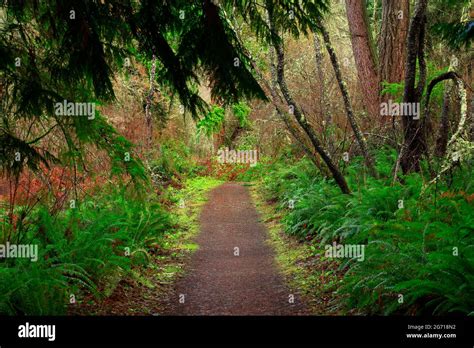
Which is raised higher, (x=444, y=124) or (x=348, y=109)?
(x=348, y=109)

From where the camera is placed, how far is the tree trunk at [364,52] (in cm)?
1157

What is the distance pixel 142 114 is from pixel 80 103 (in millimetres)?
10921

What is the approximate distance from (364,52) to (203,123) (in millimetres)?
4873

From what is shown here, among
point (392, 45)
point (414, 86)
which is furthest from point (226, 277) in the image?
point (392, 45)

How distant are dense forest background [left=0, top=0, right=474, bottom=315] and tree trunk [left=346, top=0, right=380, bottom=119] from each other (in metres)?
0.03

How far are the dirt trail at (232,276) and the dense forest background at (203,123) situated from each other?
34cm

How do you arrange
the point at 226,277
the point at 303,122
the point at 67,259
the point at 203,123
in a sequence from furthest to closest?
the point at 203,123 → the point at 303,122 → the point at 226,277 → the point at 67,259

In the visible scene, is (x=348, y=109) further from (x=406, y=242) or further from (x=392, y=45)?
(x=406, y=242)

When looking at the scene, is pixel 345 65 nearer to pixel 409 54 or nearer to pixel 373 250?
pixel 409 54

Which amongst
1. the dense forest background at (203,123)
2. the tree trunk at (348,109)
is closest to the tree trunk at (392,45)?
the dense forest background at (203,123)

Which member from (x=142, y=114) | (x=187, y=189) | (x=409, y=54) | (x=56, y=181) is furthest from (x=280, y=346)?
(x=187, y=189)

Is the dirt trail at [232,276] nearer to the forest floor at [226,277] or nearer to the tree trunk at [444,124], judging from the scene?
the forest floor at [226,277]

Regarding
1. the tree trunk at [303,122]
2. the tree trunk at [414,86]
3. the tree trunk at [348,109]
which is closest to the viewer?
the tree trunk at [414,86]

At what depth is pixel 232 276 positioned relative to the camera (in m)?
7.79
